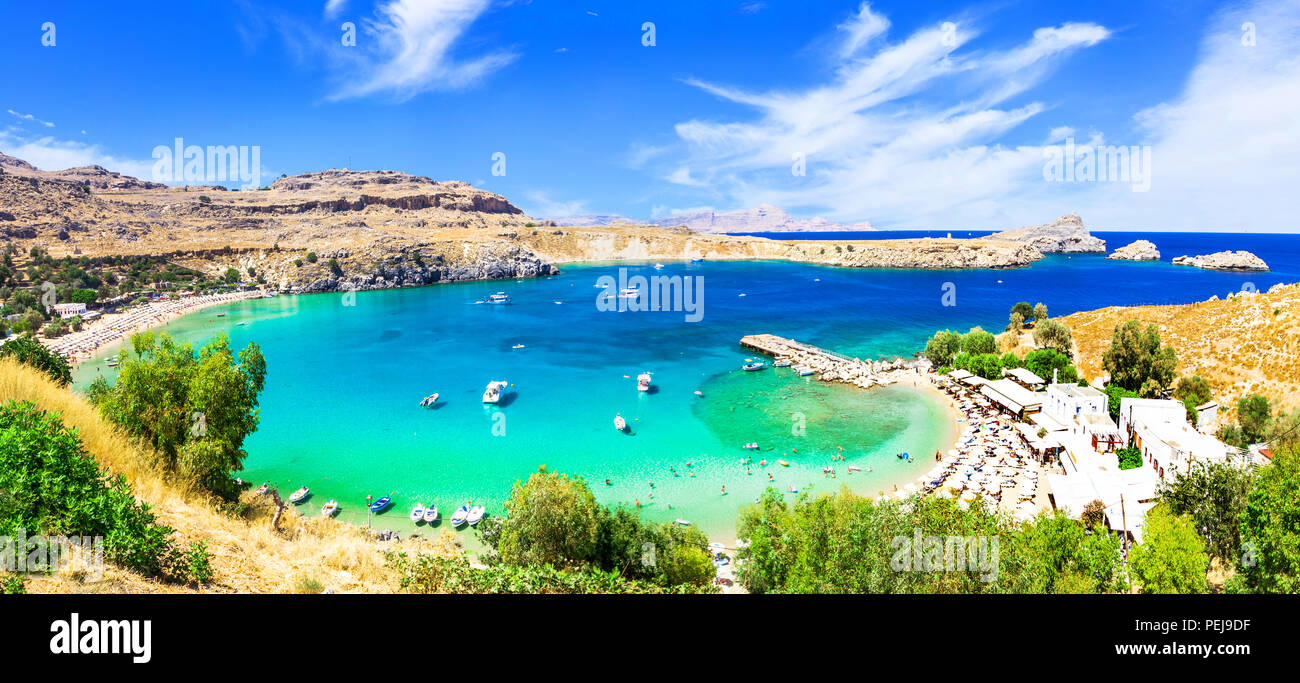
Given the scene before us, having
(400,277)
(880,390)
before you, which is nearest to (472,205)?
(400,277)

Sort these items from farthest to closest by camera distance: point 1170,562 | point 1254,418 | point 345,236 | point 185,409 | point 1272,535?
point 345,236
point 1254,418
point 185,409
point 1170,562
point 1272,535

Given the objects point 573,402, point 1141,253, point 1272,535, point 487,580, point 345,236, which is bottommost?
point 573,402

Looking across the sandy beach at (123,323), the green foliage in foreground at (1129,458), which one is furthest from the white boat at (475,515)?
the sandy beach at (123,323)

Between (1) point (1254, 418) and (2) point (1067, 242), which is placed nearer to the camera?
(1) point (1254, 418)

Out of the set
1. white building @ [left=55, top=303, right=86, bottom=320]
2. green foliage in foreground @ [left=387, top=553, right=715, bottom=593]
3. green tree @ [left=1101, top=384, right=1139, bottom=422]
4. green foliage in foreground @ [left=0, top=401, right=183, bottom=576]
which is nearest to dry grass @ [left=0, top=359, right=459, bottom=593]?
green foliage in foreground @ [left=0, top=401, right=183, bottom=576]

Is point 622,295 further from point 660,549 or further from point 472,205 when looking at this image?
point 472,205

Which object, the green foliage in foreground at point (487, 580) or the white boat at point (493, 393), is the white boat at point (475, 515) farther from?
the white boat at point (493, 393)

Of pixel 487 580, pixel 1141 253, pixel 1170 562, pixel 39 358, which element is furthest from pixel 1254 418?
pixel 1141 253

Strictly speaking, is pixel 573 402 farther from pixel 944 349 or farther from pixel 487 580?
pixel 487 580
